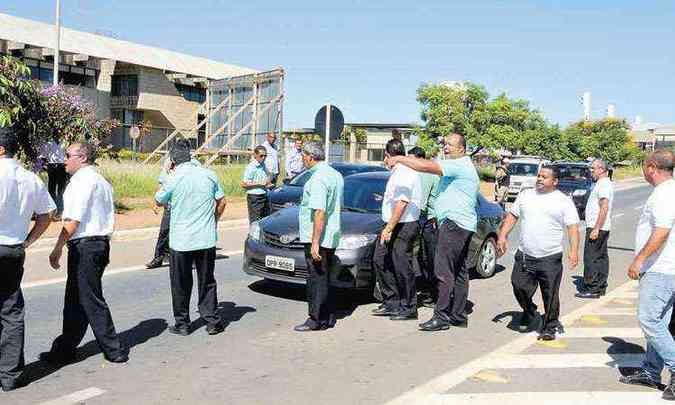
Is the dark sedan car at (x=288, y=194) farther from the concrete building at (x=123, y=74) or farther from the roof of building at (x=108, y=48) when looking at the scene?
the roof of building at (x=108, y=48)

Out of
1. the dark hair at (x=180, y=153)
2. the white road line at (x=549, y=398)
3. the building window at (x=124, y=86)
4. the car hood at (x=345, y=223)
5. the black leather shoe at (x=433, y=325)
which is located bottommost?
the white road line at (x=549, y=398)

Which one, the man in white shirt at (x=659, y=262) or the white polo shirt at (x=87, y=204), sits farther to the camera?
the white polo shirt at (x=87, y=204)

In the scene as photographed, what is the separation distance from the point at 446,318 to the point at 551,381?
1664 mm

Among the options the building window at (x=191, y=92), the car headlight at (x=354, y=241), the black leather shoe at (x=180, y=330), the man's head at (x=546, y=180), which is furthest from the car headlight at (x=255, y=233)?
the building window at (x=191, y=92)

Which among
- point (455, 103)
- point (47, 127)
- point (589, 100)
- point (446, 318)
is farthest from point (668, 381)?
point (589, 100)

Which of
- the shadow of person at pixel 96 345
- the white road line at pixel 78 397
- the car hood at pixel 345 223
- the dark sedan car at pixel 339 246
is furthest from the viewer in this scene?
the car hood at pixel 345 223

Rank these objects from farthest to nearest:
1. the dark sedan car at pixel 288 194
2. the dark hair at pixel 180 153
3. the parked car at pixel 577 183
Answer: the parked car at pixel 577 183, the dark sedan car at pixel 288 194, the dark hair at pixel 180 153

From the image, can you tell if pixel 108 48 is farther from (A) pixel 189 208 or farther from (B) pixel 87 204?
(B) pixel 87 204

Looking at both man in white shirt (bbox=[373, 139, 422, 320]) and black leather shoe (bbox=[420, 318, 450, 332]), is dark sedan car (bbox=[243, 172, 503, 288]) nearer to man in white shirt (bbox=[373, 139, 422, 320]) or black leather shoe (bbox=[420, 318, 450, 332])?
man in white shirt (bbox=[373, 139, 422, 320])

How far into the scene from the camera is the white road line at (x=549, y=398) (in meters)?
4.88

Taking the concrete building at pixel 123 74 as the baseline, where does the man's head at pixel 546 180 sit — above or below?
below

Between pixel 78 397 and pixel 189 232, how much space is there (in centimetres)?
193

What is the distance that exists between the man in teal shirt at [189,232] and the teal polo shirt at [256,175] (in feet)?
16.7

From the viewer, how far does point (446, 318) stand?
6926mm
